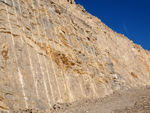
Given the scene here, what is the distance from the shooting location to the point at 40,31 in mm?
11094

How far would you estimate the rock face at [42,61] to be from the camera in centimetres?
711

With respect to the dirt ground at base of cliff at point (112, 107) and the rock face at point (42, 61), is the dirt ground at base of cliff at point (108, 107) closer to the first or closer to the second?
the dirt ground at base of cliff at point (112, 107)

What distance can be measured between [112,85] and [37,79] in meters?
10.8

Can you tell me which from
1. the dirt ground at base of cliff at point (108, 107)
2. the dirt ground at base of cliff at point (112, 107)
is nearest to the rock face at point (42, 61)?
the dirt ground at base of cliff at point (108, 107)

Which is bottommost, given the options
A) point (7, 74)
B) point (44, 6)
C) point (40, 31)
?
point (7, 74)

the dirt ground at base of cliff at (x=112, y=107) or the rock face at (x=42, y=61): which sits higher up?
the rock face at (x=42, y=61)

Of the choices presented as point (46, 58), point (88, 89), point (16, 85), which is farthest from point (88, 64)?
point (16, 85)

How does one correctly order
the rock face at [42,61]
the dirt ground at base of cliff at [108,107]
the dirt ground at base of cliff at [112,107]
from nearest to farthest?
the dirt ground at base of cliff at [108,107], the dirt ground at base of cliff at [112,107], the rock face at [42,61]

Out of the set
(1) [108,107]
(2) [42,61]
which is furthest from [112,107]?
(2) [42,61]

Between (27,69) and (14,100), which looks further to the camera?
(27,69)

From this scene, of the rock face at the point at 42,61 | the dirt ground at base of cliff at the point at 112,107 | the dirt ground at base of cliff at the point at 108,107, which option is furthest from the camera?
the rock face at the point at 42,61

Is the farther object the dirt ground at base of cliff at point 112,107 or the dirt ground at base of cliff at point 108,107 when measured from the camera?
the dirt ground at base of cliff at point 112,107

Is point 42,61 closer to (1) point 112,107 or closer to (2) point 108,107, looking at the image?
(2) point 108,107

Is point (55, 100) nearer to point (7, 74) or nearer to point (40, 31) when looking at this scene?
point (7, 74)
